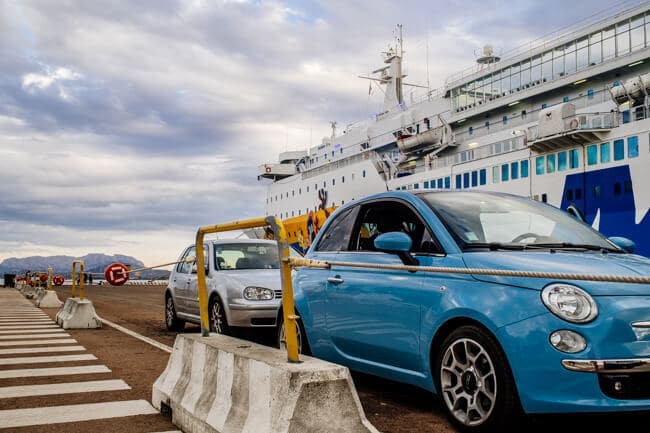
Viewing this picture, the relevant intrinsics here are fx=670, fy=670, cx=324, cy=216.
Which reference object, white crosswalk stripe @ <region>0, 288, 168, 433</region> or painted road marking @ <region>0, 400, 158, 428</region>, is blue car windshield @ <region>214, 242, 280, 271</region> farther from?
painted road marking @ <region>0, 400, 158, 428</region>

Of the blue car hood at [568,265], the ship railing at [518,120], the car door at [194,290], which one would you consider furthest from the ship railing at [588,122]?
the blue car hood at [568,265]

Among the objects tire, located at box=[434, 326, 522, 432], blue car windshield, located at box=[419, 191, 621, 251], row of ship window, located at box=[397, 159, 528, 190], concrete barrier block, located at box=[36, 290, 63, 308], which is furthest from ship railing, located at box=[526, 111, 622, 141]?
tire, located at box=[434, 326, 522, 432]

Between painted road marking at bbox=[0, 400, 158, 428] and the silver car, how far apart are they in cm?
315

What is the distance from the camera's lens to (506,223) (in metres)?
5.00

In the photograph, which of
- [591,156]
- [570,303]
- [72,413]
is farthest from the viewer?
[591,156]

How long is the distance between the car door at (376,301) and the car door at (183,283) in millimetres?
5621

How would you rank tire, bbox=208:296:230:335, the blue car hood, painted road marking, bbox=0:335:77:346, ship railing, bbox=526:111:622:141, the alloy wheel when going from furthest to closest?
1. ship railing, bbox=526:111:622:141
2. painted road marking, bbox=0:335:77:346
3. tire, bbox=208:296:230:335
4. the alloy wheel
5. the blue car hood

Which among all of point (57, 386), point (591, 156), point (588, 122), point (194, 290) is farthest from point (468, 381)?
point (591, 156)

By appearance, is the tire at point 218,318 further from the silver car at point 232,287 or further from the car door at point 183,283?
the car door at point 183,283

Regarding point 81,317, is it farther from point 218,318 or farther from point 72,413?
point 72,413

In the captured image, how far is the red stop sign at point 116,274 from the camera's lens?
10.7 metres

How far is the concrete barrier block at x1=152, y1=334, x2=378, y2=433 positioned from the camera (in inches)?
122

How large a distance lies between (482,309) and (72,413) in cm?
308

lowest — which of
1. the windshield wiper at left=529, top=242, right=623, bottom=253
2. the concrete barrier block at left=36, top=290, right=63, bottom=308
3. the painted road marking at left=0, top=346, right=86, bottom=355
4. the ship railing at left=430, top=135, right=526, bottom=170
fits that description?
the painted road marking at left=0, top=346, right=86, bottom=355
